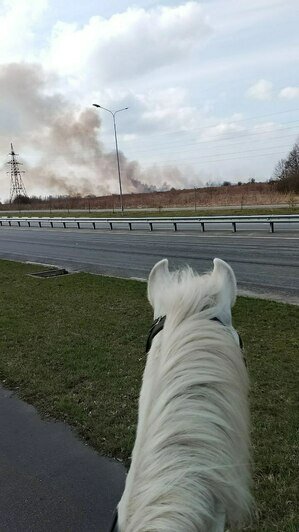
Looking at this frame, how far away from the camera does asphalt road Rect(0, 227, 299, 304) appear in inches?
400

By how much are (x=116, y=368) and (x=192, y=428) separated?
406 cm

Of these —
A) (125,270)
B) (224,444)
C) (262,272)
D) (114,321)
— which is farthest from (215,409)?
(125,270)

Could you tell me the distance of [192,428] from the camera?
3.79ft

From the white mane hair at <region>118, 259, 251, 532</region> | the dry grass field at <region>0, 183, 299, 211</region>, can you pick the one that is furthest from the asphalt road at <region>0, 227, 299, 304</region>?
the dry grass field at <region>0, 183, 299, 211</region>

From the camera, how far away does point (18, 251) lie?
65.7 ft

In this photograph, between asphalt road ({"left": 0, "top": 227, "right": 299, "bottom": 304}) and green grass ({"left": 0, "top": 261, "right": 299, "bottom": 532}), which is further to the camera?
asphalt road ({"left": 0, "top": 227, "right": 299, "bottom": 304})

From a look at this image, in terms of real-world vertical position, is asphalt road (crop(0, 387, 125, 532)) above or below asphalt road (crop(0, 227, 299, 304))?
below

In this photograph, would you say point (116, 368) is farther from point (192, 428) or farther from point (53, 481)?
point (192, 428)

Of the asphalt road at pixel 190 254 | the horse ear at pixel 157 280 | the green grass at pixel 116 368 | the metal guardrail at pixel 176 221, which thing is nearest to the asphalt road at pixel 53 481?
the green grass at pixel 116 368

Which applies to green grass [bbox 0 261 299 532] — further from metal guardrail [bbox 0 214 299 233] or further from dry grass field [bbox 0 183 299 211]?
dry grass field [bbox 0 183 299 211]

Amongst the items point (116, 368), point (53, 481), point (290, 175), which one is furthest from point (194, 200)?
point (53, 481)

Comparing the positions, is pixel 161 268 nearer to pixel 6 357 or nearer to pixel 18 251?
pixel 6 357

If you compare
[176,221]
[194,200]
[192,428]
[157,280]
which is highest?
[194,200]

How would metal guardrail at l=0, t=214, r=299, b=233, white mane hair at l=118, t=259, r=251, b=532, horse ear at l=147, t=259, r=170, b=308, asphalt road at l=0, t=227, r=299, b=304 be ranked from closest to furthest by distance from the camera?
white mane hair at l=118, t=259, r=251, b=532 → horse ear at l=147, t=259, r=170, b=308 → asphalt road at l=0, t=227, r=299, b=304 → metal guardrail at l=0, t=214, r=299, b=233
